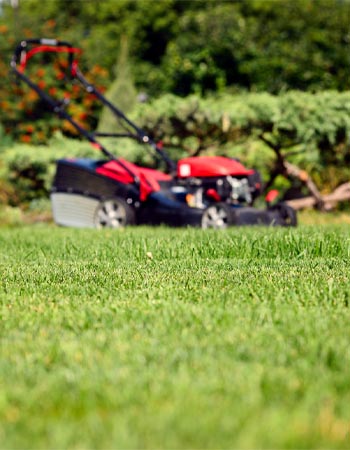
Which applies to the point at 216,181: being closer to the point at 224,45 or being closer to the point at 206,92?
the point at 206,92

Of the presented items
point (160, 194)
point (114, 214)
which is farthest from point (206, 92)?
point (160, 194)

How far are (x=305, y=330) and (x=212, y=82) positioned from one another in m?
18.4

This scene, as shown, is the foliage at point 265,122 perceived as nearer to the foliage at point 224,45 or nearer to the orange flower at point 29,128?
the foliage at point 224,45

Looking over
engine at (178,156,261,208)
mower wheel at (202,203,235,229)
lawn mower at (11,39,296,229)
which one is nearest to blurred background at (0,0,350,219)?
lawn mower at (11,39,296,229)

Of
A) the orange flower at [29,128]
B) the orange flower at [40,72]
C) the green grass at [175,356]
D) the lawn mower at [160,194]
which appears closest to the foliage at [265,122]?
the lawn mower at [160,194]

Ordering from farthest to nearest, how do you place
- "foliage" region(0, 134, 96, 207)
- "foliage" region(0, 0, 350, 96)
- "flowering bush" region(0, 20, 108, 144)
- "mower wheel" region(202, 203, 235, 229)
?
"flowering bush" region(0, 20, 108, 144), "foliage" region(0, 0, 350, 96), "foliage" region(0, 134, 96, 207), "mower wheel" region(202, 203, 235, 229)

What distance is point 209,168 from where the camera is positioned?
1049cm

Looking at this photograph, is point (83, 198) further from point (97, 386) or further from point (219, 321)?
point (97, 386)

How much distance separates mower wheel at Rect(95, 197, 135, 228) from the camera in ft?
36.3

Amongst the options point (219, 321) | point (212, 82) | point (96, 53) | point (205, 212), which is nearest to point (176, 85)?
point (212, 82)

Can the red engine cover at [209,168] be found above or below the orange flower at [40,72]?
below

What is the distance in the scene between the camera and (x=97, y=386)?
312cm

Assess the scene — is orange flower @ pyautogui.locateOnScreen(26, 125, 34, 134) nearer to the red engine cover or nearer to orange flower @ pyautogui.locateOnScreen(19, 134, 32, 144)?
orange flower @ pyautogui.locateOnScreen(19, 134, 32, 144)

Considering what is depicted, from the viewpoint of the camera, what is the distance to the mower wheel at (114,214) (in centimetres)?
1106
